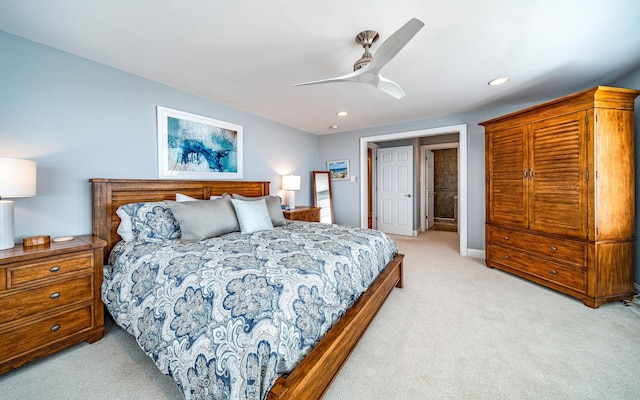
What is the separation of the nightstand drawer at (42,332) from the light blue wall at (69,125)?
0.79 m

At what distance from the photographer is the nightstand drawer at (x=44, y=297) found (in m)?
1.50

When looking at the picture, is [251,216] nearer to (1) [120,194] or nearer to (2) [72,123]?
(1) [120,194]

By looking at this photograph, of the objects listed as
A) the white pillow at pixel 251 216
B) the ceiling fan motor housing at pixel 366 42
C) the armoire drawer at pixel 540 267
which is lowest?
the armoire drawer at pixel 540 267

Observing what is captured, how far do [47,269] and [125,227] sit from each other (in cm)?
64

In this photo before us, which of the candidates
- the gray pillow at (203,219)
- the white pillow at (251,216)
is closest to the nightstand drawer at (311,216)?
the white pillow at (251,216)

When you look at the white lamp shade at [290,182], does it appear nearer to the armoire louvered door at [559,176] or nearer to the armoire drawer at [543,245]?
the armoire drawer at [543,245]

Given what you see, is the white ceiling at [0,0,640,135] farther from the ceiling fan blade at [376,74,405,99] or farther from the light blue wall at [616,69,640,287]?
the ceiling fan blade at [376,74,405,99]

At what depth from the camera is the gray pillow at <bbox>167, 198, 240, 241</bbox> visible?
2.21m

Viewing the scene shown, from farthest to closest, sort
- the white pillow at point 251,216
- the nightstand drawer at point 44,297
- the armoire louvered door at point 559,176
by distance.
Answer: the white pillow at point 251,216 < the armoire louvered door at point 559,176 < the nightstand drawer at point 44,297

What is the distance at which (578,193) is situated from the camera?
240cm

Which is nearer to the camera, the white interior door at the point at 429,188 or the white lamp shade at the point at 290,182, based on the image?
the white lamp shade at the point at 290,182

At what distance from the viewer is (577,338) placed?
1834 millimetres

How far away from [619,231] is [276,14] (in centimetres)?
357

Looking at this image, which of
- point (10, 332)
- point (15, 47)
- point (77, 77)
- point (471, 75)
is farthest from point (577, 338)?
point (15, 47)
